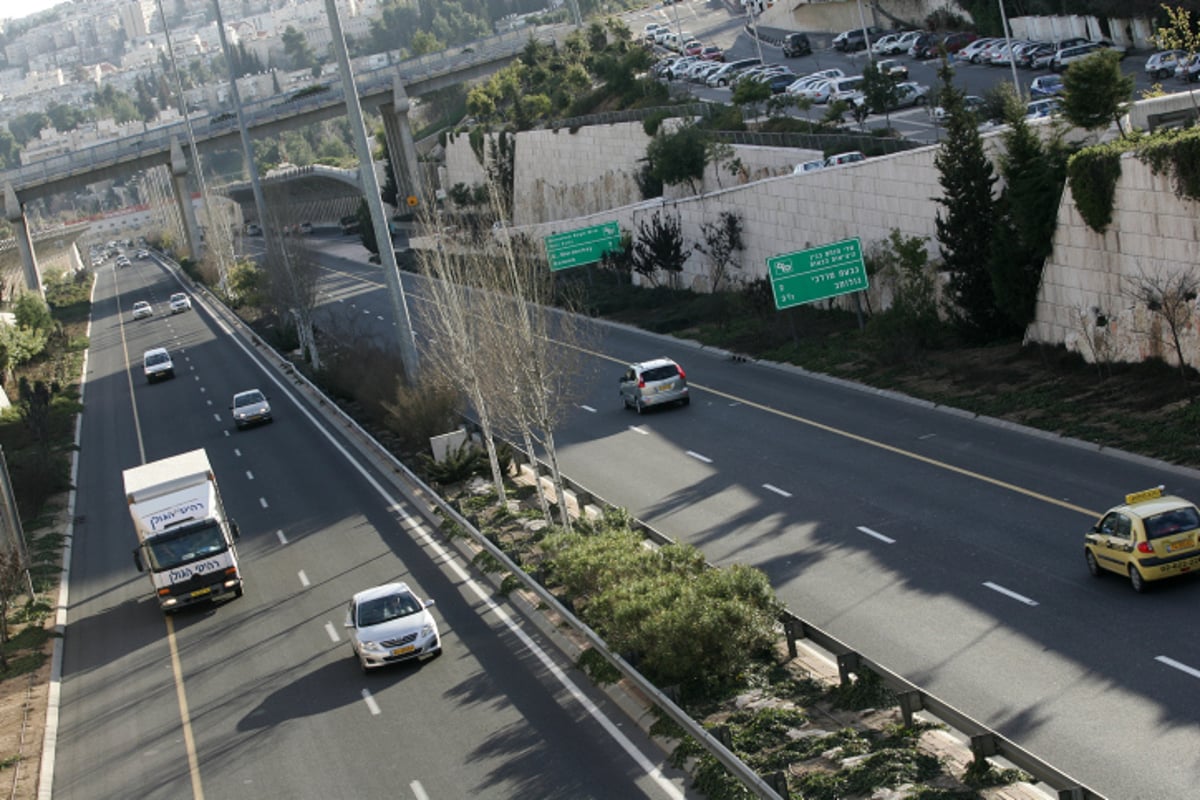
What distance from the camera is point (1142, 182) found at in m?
32.5

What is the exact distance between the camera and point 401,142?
364 feet

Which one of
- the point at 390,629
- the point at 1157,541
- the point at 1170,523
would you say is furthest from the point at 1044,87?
the point at 390,629

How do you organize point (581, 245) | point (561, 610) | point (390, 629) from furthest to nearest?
point (581, 245) < point (390, 629) < point (561, 610)

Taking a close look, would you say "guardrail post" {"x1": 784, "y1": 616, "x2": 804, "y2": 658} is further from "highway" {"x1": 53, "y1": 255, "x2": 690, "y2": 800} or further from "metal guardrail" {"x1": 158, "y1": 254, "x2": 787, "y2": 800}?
"highway" {"x1": 53, "y1": 255, "x2": 690, "y2": 800}

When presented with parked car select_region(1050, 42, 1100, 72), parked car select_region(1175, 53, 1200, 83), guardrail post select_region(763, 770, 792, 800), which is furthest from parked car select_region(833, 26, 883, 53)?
guardrail post select_region(763, 770, 792, 800)

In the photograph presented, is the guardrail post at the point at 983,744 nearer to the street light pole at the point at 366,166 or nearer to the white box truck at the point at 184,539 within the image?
the white box truck at the point at 184,539

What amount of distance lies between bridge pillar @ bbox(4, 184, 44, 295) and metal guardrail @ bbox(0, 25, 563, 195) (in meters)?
1.19

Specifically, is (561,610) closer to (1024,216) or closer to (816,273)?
(1024,216)

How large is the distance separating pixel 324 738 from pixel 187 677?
594cm

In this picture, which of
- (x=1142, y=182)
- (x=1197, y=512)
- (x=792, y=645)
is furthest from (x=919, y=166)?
(x=792, y=645)

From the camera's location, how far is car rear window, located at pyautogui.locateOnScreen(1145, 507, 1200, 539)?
21062 mm

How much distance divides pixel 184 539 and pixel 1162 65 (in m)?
47.1

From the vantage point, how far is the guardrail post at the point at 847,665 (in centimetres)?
1828

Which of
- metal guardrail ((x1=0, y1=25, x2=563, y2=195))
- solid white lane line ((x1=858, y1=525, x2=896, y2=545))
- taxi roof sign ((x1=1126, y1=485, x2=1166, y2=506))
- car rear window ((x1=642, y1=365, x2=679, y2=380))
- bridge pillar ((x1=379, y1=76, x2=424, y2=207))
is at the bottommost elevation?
solid white lane line ((x1=858, y1=525, x2=896, y2=545))
